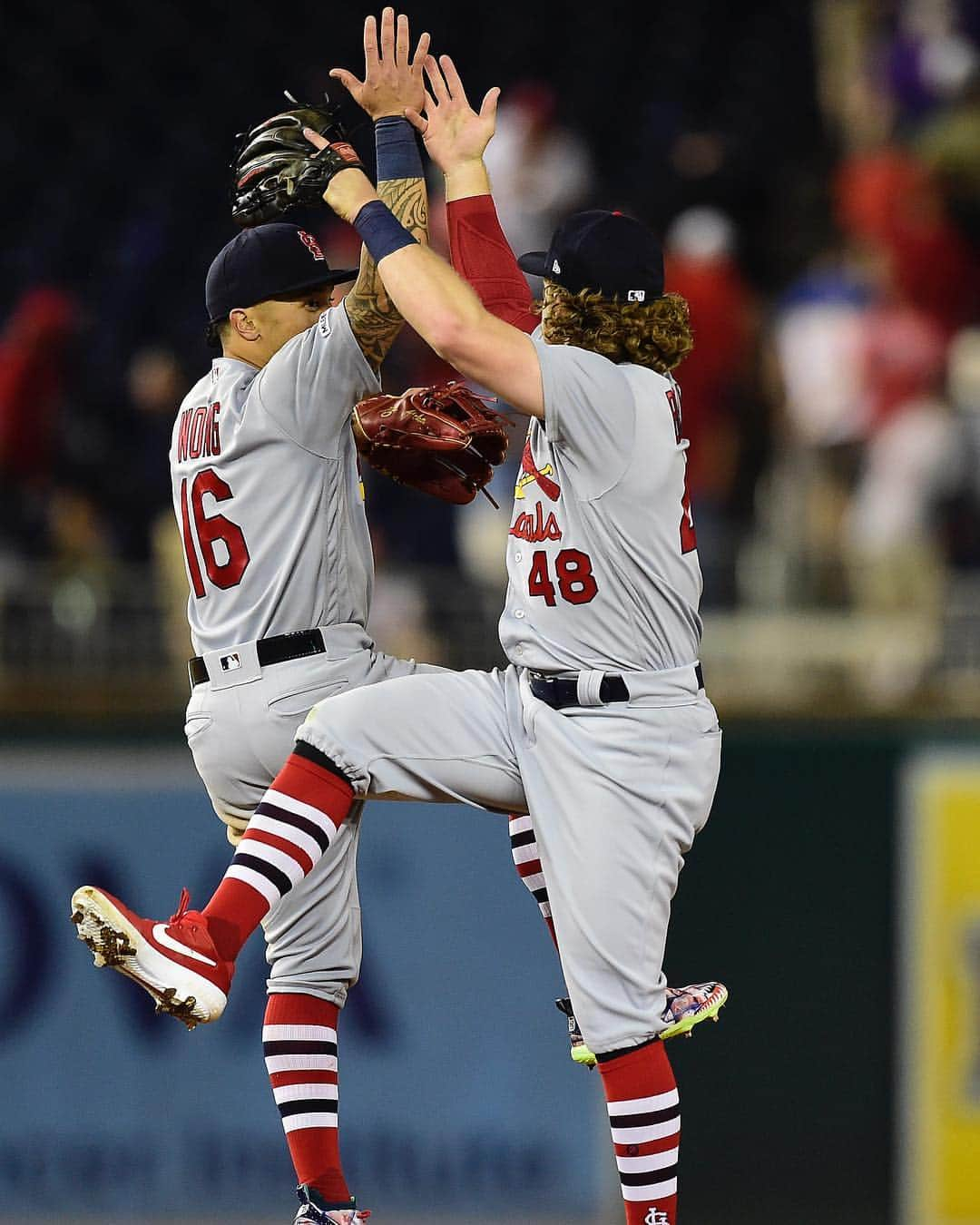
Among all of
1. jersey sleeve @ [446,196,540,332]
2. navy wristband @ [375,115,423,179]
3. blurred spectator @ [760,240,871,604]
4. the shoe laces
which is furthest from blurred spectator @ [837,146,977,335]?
the shoe laces

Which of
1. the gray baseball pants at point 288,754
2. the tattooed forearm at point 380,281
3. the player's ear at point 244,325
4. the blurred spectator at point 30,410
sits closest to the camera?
the tattooed forearm at point 380,281

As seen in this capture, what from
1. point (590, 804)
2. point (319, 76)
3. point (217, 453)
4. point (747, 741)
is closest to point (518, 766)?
point (590, 804)

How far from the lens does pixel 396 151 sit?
366 cm

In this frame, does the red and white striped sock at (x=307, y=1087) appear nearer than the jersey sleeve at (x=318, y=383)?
No

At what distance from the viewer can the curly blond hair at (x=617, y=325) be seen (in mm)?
3533

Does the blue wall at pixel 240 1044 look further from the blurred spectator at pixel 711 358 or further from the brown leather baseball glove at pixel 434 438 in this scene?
the brown leather baseball glove at pixel 434 438

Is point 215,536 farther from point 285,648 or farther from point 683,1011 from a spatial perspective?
point 683,1011

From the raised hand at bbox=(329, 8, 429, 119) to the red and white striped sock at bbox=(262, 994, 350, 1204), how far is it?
64.3 inches

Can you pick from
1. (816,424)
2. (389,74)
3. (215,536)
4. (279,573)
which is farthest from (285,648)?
(816,424)

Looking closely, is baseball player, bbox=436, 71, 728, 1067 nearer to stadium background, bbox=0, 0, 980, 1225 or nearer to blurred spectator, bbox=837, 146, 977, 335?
stadium background, bbox=0, 0, 980, 1225

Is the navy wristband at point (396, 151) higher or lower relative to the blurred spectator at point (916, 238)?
lower

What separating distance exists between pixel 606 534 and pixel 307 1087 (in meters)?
1.20

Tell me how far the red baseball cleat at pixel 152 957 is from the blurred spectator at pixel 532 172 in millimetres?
5245

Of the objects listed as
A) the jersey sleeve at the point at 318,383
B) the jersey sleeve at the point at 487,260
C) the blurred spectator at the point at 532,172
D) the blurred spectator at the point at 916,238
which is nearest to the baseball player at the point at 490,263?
the jersey sleeve at the point at 487,260
